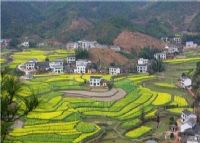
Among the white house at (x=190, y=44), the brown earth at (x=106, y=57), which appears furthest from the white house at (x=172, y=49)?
the brown earth at (x=106, y=57)

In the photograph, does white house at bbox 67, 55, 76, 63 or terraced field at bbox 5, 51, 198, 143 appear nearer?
terraced field at bbox 5, 51, 198, 143

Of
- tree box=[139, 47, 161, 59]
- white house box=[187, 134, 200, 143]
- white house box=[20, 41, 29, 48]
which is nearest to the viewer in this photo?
white house box=[187, 134, 200, 143]

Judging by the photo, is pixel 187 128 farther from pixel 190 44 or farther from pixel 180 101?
pixel 190 44

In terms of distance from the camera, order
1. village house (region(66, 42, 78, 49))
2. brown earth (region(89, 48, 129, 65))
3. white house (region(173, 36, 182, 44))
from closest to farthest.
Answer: brown earth (region(89, 48, 129, 65)) < village house (region(66, 42, 78, 49)) < white house (region(173, 36, 182, 44))

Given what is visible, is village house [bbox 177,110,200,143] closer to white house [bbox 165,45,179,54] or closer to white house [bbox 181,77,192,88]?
white house [bbox 181,77,192,88]

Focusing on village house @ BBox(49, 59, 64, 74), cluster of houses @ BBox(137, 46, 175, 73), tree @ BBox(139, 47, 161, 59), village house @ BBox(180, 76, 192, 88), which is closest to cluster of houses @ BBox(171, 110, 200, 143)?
village house @ BBox(180, 76, 192, 88)

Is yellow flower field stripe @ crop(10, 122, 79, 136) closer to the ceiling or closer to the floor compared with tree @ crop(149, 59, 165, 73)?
closer to the floor

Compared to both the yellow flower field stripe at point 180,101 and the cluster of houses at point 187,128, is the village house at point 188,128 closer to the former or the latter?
the cluster of houses at point 187,128

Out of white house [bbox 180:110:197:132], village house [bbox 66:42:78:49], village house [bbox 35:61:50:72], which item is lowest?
white house [bbox 180:110:197:132]

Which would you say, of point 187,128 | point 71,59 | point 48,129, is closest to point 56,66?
point 71,59
